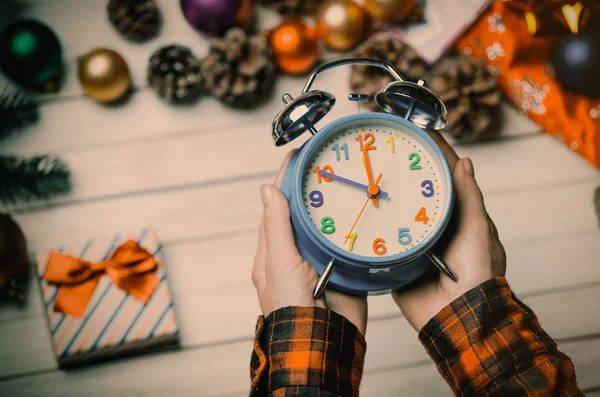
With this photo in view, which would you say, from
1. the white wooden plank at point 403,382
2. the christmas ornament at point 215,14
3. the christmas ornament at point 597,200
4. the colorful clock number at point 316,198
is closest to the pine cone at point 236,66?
the christmas ornament at point 215,14

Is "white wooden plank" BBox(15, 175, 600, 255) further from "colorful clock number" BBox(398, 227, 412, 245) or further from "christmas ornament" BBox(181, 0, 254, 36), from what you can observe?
"colorful clock number" BBox(398, 227, 412, 245)

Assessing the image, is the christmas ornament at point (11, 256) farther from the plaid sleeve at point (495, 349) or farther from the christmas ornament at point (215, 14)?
the plaid sleeve at point (495, 349)

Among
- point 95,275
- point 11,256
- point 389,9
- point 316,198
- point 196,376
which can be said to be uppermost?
point 389,9

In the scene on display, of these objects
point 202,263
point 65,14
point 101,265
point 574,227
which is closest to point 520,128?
point 574,227

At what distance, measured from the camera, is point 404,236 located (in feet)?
2.97

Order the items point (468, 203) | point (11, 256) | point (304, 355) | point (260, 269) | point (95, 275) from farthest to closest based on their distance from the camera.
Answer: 1. point (95, 275)
2. point (11, 256)
3. point (260, 269)
4. point (468, 203)
5. point (304, 355)

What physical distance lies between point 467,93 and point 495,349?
688mm

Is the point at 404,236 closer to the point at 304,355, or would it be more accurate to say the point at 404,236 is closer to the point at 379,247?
the point at 379,247

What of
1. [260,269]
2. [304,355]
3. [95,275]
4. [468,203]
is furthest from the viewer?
[95,275]

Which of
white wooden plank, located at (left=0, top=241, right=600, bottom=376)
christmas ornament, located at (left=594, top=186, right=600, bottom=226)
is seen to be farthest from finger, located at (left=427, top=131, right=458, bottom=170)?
christmas ornament, located at (left=594, top=186, right=600, bottom=226)

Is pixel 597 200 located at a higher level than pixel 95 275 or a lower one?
higher

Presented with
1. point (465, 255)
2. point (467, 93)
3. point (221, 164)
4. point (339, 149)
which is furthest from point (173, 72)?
point (465, 255)

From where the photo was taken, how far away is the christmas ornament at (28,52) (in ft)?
4.24

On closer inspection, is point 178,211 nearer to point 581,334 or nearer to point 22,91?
point 22,91
